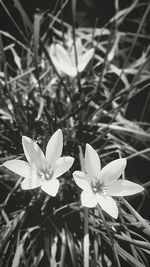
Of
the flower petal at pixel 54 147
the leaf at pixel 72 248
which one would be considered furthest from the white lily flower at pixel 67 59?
the leaf at pixel 72 248

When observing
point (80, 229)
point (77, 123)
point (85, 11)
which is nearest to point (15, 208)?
point (80, 229)

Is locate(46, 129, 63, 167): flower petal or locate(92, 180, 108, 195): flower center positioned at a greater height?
locate(46, 129, 63, 167): flower petal

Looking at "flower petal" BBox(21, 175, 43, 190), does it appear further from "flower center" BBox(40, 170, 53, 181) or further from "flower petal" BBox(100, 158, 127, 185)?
"flower petal" BBox(100, 158, 127, 185)

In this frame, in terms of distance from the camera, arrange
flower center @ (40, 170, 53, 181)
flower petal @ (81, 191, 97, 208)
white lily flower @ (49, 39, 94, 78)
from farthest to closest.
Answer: white lily flower @ (49, 39, 94, 78) < flower center @ (40, 170, 53, 181) < flower petal @ (81, 191, 97, 208)

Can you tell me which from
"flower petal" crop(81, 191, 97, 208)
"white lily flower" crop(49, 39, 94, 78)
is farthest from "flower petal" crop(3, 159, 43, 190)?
"white lily flower" crop(49, 39, 94, 78)

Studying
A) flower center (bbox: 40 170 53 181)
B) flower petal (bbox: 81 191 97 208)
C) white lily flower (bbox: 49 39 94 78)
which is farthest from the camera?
white lily flower (bbox: 49 39 94 78)

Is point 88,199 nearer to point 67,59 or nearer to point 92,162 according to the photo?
point 92,162

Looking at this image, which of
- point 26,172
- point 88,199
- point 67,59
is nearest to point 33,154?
point 26,172
